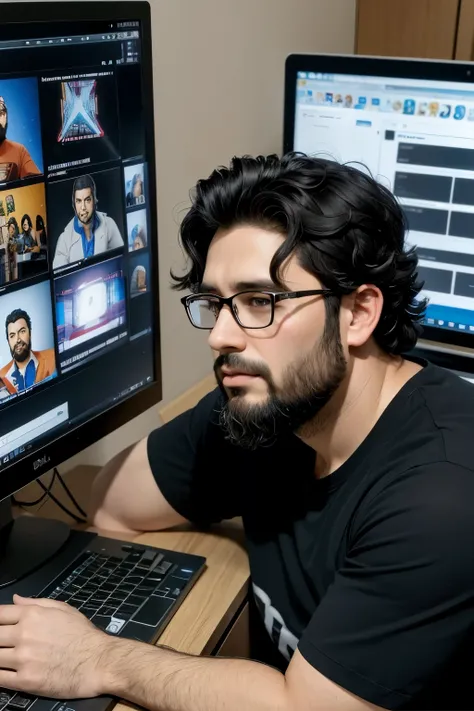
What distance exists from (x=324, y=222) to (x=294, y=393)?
22 cm

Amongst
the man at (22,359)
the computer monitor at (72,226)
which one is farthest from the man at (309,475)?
the man at (22,359)

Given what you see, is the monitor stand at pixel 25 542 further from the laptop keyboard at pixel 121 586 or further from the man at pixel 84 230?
the man at pixel 84 230

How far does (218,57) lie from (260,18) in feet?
0.73

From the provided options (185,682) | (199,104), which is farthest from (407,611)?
(199,104)

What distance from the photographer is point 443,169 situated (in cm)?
150

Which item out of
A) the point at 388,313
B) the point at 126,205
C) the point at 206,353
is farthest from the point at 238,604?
the point at 206,353

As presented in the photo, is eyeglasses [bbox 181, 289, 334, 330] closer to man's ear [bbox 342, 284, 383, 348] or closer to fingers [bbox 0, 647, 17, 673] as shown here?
man's ear [bbox 342, 284, 383, 348]

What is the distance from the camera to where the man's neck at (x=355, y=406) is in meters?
1.13

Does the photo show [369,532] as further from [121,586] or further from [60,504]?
[60,504]

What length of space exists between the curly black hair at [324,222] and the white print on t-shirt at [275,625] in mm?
389

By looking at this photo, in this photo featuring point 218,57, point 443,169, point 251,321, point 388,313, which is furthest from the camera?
point 218,57

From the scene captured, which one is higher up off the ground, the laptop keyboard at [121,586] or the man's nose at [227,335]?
the man's nose at [227,335]

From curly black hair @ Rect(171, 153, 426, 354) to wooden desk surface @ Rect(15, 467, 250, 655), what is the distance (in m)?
0.37

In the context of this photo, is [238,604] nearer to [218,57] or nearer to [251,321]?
[251,321]
